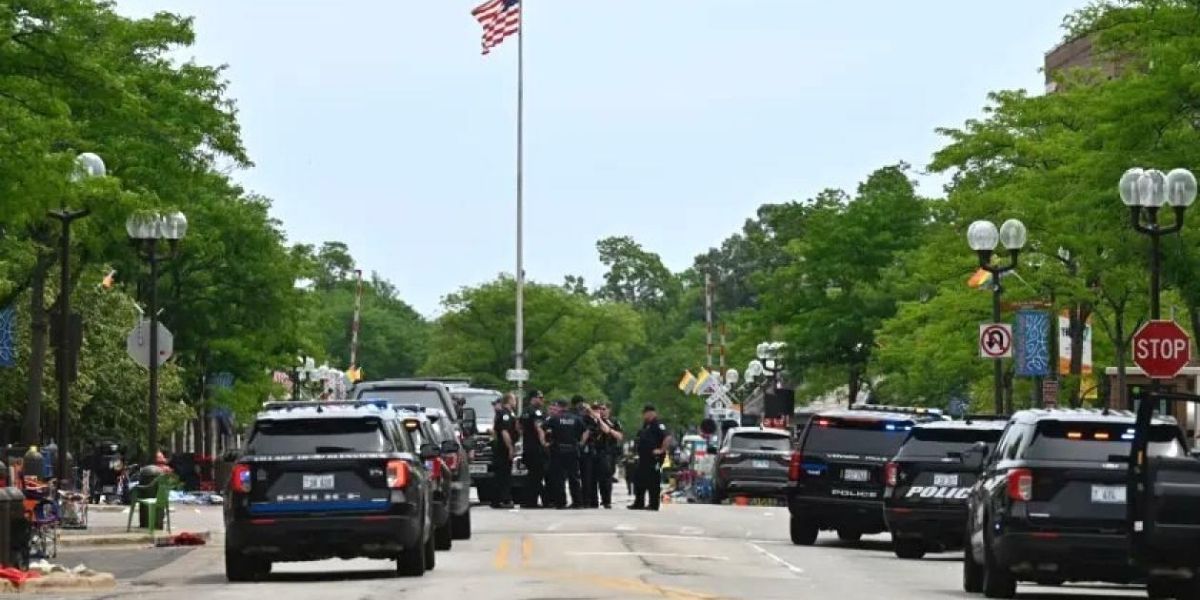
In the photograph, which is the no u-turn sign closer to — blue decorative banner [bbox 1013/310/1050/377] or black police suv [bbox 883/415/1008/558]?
blue decorative banner [bbox 1013/310/1050/377]

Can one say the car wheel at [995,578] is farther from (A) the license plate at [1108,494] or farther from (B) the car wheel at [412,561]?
(B) the car wheel at [412,561]

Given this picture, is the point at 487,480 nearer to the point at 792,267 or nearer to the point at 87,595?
the point at 87,595

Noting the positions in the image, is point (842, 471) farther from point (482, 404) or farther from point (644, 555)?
point (482, 404)

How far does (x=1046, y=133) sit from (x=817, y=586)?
128 feet

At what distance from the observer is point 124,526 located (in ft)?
128

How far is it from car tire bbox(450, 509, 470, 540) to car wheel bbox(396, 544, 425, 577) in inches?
313

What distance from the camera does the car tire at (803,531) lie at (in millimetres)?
34062

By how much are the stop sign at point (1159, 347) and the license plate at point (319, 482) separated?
1139 cm

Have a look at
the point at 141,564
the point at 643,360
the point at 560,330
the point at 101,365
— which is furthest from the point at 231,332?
the point at 643,360

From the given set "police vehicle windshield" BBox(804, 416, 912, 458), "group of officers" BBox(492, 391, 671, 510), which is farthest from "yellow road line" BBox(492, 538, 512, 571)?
"group of officers" BBox(492, 391, 671, 510)

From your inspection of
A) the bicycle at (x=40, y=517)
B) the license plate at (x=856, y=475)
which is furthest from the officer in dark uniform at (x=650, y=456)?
the bicycle at (x=40, y=517)

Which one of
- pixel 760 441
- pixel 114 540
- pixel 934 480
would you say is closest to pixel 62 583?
pixel 114 540

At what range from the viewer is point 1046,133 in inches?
2422

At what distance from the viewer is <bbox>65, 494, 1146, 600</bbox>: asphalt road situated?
2252 cm
